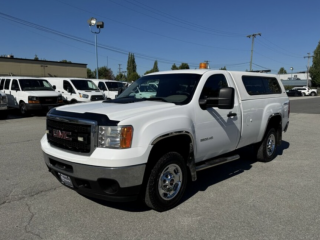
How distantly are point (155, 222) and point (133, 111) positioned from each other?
4.50 ft

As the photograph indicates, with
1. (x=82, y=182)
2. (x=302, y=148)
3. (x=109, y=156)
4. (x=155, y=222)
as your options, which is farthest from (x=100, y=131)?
(x=302, y=148)

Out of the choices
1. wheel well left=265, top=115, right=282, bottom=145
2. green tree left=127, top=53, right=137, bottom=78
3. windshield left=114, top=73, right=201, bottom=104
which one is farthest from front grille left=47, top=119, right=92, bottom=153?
green tree left=127, top=53, right=137, bottom=78

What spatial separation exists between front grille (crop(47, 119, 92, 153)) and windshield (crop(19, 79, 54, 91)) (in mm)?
11732

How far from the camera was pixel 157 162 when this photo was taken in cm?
341

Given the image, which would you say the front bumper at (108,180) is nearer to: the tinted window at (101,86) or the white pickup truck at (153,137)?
the white pickup truck at (153,137)

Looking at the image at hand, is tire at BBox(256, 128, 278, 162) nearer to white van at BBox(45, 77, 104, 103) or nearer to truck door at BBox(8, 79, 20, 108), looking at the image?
white van at BBox(45, 77, 104, 103)

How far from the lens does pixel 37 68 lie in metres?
36.8

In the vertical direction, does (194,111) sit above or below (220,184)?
above

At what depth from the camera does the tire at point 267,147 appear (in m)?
5.76

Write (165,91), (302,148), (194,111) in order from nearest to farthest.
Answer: (194,111)
(165,91)
(302,148)

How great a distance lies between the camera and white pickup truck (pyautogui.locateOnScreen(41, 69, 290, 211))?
3092 millimetres

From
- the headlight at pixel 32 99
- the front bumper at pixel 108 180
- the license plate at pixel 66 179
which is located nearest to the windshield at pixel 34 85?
the headlight at pixel 32 99

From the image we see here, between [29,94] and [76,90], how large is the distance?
262 centimetres

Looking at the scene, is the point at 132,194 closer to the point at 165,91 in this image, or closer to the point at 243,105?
the point at 165,91
